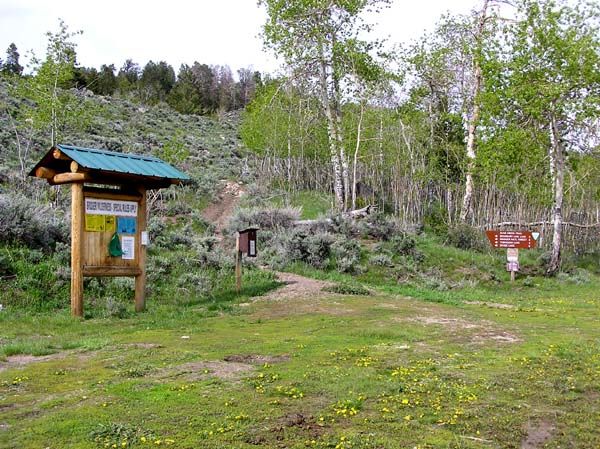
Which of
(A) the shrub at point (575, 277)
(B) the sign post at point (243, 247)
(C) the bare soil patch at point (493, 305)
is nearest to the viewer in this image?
(C) the bare soil patch at point (493, 305)

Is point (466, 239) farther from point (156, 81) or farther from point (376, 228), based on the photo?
point (156, 81)

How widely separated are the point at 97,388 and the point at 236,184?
3111 centimetres

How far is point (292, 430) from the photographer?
14.8 ft

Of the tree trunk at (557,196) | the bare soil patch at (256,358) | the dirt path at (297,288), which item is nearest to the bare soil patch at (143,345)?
the bare soil patch at (256,358)

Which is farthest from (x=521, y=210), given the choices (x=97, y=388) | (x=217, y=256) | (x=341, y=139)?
(x=97, y=388)

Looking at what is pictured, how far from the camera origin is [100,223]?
1146 centimetres

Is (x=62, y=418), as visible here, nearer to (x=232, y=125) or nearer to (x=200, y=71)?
(x=232, y=125)

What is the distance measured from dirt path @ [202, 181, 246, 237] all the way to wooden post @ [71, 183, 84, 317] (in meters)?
14.6

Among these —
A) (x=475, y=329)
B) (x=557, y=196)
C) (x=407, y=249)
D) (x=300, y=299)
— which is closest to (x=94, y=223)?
(x=300, y=299)

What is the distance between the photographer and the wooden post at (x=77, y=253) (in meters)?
10.8

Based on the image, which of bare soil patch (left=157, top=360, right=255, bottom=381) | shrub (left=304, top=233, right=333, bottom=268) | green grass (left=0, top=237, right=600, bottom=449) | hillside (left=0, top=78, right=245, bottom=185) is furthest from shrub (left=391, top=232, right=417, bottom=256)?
bare soil patch (left=157, top=360, right=255, bottom=381)

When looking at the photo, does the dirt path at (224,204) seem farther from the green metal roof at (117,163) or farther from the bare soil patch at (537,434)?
the bare soil patch at (537,434)

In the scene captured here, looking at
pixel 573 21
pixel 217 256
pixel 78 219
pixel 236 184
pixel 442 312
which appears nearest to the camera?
pixel 78 219

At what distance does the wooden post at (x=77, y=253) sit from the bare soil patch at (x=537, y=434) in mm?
8401
